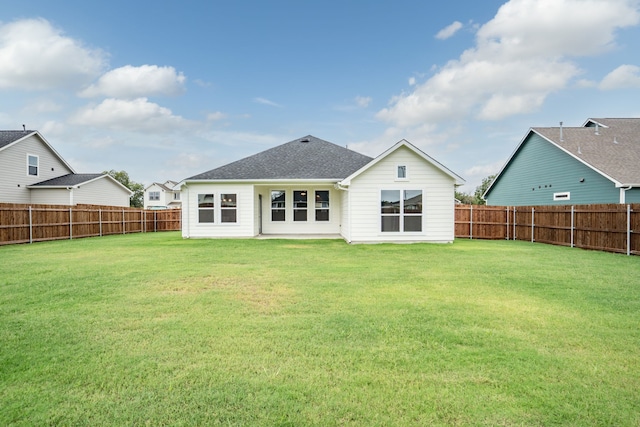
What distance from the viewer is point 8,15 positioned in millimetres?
15930

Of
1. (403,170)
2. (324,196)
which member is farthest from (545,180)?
(324,196)

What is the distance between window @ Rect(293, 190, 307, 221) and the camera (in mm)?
18031

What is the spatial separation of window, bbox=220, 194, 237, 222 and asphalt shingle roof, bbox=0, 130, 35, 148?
1446cm

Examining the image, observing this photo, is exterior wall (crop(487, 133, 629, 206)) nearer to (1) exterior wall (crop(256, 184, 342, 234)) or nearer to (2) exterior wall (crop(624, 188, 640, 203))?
(2) exterior wall (crop(624, 188, 640, 203))

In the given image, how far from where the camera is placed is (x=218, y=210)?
16.4m

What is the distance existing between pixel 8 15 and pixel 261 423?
73.3 ft

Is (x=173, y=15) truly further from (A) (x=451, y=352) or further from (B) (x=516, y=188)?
(B) (x=516, y=188)

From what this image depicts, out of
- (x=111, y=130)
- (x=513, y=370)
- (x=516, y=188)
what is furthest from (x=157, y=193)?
(x=513, y=370)

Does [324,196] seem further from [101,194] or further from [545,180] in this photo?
[101,194]

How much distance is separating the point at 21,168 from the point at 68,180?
2.52m

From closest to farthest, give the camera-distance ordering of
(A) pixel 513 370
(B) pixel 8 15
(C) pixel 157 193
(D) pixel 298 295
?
(A) pixel 513 370 → (D) pixel 298 295 → (B) pixel 8 15 → (C) pixel 157 193

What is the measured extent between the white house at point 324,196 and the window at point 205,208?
0.15 ft

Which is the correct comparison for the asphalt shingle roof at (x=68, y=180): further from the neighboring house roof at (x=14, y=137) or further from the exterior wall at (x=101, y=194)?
the neighboring house roof at (x=14, y=137)

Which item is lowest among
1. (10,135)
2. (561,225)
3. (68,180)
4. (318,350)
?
(318,350)
